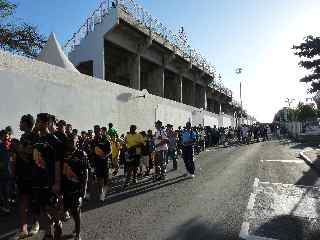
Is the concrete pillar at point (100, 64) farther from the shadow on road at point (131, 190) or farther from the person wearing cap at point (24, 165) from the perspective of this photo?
the person wearing cap at point (24, 165)

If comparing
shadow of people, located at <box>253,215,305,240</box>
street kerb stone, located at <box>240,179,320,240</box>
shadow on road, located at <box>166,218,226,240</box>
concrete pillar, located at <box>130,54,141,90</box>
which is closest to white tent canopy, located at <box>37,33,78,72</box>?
street kerb stone, located at <box>240,179,320,240</box>

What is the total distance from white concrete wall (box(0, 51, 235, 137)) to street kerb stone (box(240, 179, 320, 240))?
6.99 metres

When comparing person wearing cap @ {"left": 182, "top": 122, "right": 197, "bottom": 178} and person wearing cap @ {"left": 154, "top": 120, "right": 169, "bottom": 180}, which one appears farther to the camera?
person wearing cap @ {"left": 182, "top": 122, "right": 197, "bottom": 178}

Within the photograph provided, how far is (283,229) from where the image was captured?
7.41 meters

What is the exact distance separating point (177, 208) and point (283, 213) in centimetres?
194

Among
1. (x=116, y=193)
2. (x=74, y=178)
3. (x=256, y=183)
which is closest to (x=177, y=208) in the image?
(x=116, y=193)

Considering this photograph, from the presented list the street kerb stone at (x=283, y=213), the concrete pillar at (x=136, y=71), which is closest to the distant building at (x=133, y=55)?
the concrete pillar at (x=136, y=71)

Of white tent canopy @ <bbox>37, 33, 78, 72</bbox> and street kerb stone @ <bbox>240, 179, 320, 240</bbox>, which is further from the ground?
white tent canopy @ <bbox>37, 33, 78, 72</bbox>

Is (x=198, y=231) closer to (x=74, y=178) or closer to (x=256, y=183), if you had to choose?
(x=74, y=178)

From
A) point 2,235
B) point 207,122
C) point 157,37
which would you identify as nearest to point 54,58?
point 2,235

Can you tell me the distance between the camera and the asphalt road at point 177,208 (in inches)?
280

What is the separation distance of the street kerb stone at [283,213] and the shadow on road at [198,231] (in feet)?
1.20

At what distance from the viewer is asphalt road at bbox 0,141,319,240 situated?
23.4ft

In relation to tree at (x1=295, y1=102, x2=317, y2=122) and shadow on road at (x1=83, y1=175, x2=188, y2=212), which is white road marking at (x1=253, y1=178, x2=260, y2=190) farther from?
tree at (x1=295, y1=102, x2=317, y2=122)
